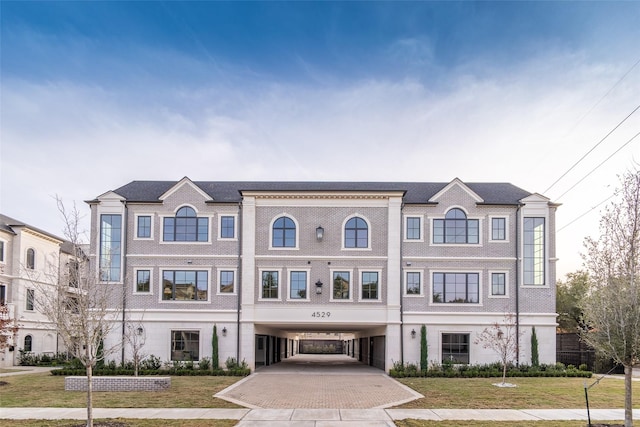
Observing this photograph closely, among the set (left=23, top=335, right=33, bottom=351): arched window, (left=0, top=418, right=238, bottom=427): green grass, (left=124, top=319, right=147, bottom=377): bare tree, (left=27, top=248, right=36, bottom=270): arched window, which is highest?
(left=27, top=248, right=36, bottom=270): arched window

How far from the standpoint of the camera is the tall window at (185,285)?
2727 centimetres

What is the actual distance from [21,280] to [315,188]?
66.7 ft

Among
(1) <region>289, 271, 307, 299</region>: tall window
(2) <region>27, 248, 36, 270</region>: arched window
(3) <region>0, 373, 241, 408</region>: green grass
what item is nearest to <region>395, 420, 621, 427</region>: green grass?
(3) <region>0, 373, 241, 408</region>: green grass

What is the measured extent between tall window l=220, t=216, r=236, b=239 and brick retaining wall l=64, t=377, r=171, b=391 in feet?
30.2

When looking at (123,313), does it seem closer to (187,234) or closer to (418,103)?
(187,234)

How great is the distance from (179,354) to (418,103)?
1649 centimetres

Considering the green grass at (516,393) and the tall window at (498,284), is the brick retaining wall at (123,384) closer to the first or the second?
the green grass at (516,393)

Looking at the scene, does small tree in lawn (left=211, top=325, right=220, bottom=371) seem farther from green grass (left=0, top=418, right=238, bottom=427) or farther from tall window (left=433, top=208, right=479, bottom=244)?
green grass (left=0, top=418, right=238, bottom=427)

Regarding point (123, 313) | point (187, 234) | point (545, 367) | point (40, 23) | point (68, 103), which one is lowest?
point (545, 367)

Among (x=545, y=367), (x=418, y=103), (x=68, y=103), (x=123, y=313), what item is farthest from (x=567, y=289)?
(x=68, y=103)

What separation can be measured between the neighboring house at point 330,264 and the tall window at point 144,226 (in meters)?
0.05

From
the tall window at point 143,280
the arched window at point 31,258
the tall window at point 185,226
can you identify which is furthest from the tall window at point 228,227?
the arched window at point 31,258

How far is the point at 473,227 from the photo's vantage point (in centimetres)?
2755

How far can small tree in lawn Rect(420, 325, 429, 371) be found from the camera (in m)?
26.1
